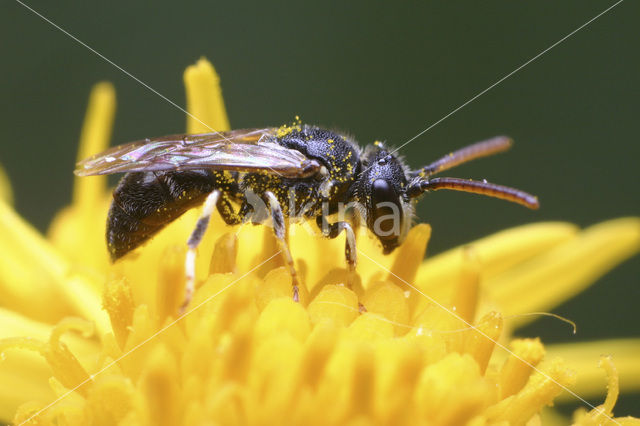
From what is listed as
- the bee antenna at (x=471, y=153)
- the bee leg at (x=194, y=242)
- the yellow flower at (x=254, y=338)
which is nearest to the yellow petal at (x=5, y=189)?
the yellow flower at (x=254, y=338)

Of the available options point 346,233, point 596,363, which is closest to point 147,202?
point 346,233

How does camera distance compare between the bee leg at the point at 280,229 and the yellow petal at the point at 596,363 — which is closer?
the bee leg at the point at 280,229

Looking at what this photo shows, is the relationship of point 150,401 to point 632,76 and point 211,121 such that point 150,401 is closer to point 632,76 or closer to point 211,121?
point 211,121

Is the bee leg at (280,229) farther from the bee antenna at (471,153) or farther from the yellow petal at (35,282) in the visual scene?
the yellow petal at (35,282)

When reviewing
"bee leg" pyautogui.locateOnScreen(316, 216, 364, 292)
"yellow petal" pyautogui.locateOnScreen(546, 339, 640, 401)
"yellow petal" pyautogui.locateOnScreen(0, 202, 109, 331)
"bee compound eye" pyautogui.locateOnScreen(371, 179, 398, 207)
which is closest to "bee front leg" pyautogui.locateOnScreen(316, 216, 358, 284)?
"bee leg" pyautogui.locateOnScreen(316, 216, 364, 292)

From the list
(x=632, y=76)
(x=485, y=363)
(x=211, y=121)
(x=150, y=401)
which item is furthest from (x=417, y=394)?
(x=632, y=76)

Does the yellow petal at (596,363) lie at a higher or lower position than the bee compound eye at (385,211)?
lower
